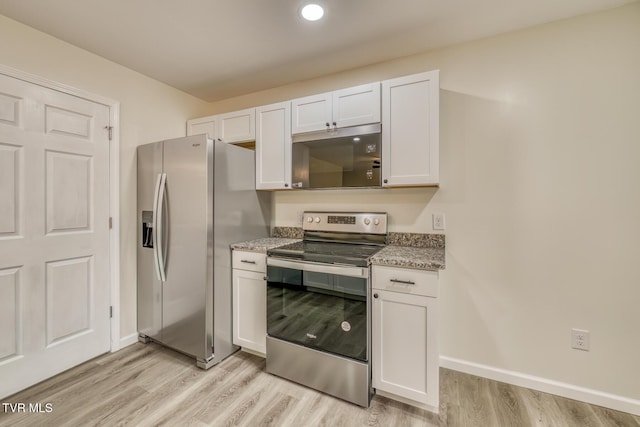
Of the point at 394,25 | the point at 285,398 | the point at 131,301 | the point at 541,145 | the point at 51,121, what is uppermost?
the point at 394,25

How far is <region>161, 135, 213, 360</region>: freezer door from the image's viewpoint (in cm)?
201

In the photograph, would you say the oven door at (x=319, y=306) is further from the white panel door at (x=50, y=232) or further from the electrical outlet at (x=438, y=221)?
the white panel door at (x=50, y=232)

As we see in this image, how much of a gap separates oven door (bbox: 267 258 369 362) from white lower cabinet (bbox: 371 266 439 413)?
0.10 meters

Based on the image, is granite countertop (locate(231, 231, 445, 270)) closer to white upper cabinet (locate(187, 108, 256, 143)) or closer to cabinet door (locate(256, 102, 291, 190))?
cabinet door (locate(256, 102, 291, 190))

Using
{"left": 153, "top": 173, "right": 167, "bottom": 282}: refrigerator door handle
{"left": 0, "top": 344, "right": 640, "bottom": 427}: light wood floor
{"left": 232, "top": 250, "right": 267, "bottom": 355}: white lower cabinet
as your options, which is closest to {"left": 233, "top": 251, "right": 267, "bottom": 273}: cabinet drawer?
{"left": 232, "top": 250, "right": 267, "bottom": 355}: white lower cabinet

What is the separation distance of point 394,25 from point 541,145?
1.26 metres

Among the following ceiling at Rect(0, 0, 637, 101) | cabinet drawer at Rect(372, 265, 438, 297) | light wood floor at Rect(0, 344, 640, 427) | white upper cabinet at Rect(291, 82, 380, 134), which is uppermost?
ceiling at Rect(0, 0, 637, 101)

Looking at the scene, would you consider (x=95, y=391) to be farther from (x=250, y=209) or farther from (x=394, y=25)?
(x=394, y=25)

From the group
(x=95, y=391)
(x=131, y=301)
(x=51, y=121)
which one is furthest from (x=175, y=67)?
(x=95, y=391)

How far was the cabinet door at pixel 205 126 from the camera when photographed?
8.71ft

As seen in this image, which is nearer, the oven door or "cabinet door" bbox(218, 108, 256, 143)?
the oven door

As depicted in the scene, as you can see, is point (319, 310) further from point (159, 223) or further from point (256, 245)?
point (159, 223)

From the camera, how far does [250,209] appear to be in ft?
7.93

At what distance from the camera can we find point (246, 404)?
1.68 meters
